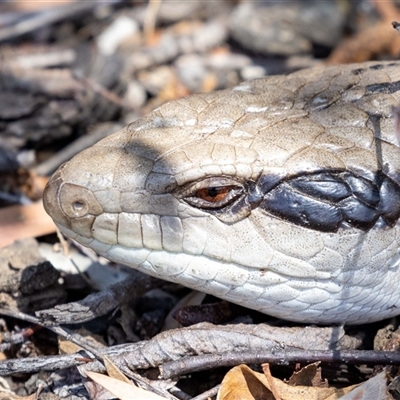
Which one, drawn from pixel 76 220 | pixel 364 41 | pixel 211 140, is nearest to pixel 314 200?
pixel 211 140

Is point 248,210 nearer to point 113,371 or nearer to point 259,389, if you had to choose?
point 259,389

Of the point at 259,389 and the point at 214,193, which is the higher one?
the point at 214,193

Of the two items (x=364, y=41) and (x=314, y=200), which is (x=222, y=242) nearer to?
(x=314, y=200)

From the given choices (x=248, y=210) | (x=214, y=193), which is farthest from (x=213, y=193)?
(x=248, y=210)

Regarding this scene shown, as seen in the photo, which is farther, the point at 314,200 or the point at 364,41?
the point at 364,41

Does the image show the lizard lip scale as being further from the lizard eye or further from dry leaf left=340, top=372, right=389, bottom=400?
dry leaf left=340, top=372, right=389, bottom=400

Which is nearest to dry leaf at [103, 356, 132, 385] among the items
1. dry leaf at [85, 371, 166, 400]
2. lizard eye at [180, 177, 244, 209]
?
dry leaf at [85, 371, 166, 400]

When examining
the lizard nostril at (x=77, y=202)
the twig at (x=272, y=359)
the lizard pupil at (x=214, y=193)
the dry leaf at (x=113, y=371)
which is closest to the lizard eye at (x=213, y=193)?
the lizard pupil at (x=214, y=193)

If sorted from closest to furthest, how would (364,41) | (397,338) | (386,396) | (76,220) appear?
(386,396) → (76,220) → (397,338) → (364,41)

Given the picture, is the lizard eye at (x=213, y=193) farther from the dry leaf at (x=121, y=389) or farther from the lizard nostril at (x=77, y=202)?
the dry leaf at (x=121, y=389)
